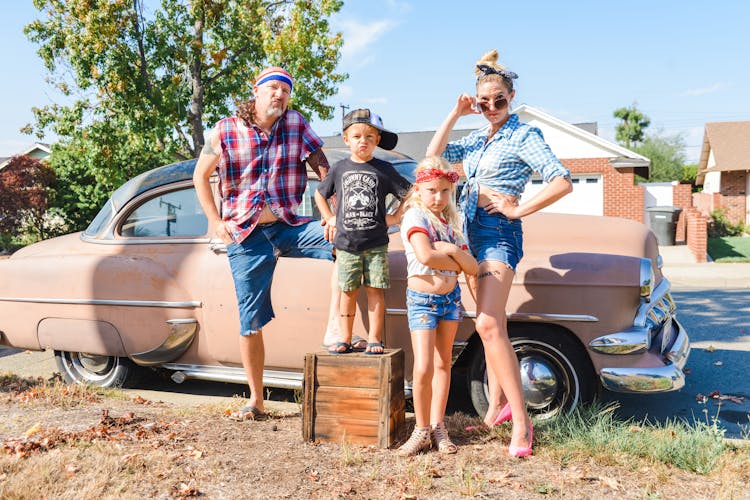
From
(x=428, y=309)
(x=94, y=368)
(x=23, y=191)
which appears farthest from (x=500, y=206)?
(x=23, y=191)

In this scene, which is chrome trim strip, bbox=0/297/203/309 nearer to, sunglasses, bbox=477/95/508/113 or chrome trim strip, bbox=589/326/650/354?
sunglasses, bbox=477/95/508/113

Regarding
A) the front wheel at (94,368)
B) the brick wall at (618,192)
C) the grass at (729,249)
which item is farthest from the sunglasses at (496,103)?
the brick wall at (618,192)

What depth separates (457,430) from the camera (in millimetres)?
3979

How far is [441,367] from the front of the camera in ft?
12.1

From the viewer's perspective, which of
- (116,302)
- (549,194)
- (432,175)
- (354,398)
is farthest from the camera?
(116,302)

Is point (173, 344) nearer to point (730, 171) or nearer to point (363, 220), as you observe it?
point (363, 220)

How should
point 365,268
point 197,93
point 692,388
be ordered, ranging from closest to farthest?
point 365,268 → point 692,388 → point 197,93

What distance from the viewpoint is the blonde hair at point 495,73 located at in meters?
3.55

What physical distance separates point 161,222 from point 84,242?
0.78 m

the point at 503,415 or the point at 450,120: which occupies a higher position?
the point at 450,120

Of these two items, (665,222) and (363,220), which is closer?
(363,220)

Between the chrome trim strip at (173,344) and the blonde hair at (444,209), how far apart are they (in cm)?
203

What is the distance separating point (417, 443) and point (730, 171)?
27943 millimetres

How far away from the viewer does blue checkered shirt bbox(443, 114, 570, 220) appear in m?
3.47
